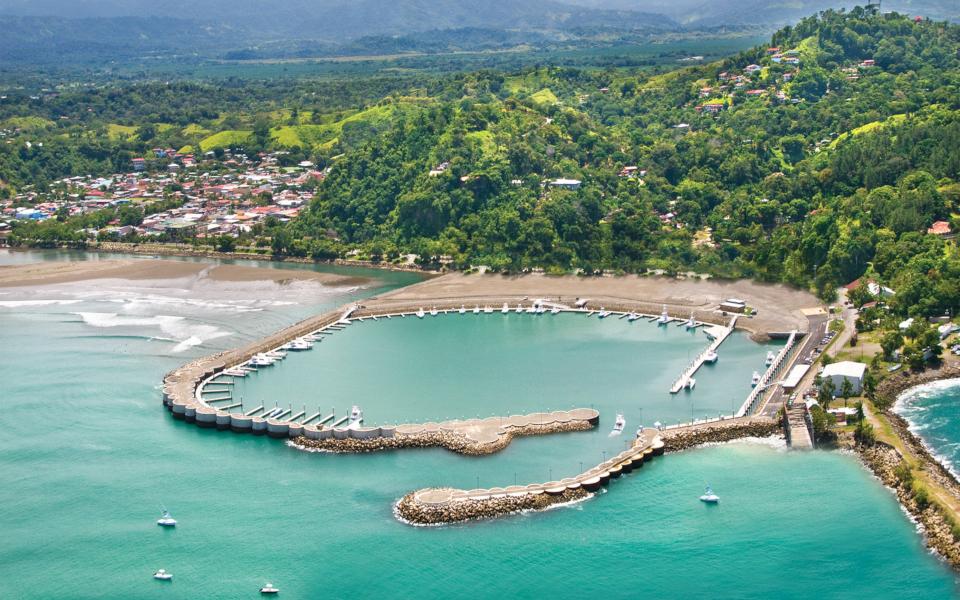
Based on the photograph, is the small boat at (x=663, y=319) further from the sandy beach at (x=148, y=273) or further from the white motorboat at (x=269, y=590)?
the white motorboat at (x=269, y=590)

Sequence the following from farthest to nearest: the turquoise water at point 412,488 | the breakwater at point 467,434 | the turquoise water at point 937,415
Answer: the breakwater at point 467,434, the turquoise water at point 937,415, the turquoise water at point 412,488

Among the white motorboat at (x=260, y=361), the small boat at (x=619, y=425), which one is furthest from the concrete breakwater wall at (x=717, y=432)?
the white motorboat at (x=260, y=361)

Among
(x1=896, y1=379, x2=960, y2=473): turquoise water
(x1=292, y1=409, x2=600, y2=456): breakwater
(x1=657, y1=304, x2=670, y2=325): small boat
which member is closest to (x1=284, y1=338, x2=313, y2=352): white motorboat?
(x1=292, y1=409, x2=600, y2=456): breakwater

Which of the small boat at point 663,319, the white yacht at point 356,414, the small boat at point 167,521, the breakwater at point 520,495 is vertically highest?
the small boat at point 663,319

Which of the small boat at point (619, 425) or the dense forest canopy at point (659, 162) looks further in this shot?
the dense forest canopy at point (659, 162)

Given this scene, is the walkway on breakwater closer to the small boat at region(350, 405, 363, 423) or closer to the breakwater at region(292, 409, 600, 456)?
the breakwater at region(292, 409, 600, 456)

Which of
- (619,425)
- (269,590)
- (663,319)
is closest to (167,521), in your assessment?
(269,590)

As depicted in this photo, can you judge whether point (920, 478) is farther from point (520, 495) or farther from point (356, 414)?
point (356, 414)
